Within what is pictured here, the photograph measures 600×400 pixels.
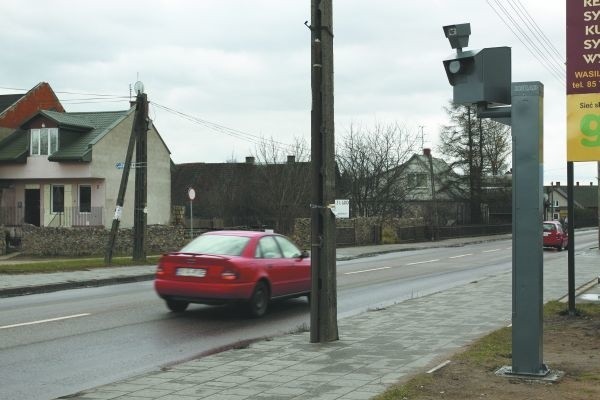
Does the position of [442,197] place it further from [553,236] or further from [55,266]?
[55,266]

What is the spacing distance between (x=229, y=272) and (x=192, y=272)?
2.17 ft

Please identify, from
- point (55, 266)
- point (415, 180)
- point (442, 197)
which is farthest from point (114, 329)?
point (442, 197)

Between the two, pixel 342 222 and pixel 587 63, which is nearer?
pixel 587 63

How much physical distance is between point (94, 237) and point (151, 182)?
56.4 feet

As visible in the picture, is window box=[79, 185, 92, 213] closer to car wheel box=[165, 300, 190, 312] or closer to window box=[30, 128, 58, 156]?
window box=[30, 128, 58, 156]

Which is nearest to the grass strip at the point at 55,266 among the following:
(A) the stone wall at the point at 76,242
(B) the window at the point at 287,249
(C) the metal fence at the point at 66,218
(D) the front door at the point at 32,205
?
(A) the stone wall at the point at 76,242

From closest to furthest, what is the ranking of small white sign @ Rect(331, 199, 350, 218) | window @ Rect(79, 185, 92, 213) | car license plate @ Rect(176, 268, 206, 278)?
small white sign @ Rect(331, 199, 350, 218) < car license plate @ Rect(176, 268, 206, 278) < window @ Rect(79, 185, 92, 213)

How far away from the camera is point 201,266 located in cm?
1135

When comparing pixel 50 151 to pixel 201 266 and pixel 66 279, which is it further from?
pixel 201 266

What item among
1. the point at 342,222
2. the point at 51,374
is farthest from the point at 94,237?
the point at 51,374

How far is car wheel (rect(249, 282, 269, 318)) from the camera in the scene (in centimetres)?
1161

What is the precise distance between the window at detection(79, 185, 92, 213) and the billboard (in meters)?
34.3

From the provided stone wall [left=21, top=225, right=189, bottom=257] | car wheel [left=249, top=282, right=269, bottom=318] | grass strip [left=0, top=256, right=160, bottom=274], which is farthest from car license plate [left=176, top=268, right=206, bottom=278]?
stone wall [left=21, top=225, right=189, bottom=257]

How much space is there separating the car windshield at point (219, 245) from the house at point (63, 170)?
28110 millimetres
